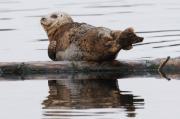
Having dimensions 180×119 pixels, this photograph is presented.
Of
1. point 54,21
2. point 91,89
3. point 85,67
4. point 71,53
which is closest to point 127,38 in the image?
point 91,89

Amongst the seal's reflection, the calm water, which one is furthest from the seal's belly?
the seal's reflection

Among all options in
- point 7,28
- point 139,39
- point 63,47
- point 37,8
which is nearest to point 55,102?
point 139,39

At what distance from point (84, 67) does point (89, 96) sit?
1932 mm

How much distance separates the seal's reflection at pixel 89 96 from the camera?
47.8 feet

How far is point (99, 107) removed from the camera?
14344 millimetres

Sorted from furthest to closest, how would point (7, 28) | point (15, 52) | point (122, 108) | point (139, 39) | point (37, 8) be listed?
point (37, 8), point (7, 28), point (15, 52), point (139, 39), point (122, 108)

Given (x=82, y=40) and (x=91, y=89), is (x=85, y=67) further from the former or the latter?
(x=91, y=89)

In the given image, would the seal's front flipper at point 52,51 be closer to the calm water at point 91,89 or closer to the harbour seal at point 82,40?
the harbour seal at point 82,40

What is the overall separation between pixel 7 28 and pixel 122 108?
12456mm

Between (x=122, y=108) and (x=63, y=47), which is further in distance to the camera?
(x=63, y=47)

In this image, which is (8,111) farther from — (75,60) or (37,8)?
(37,8)

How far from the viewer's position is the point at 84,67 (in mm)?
17391

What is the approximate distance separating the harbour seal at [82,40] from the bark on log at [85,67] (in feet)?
0.56

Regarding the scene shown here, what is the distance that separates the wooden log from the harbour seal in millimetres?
167
